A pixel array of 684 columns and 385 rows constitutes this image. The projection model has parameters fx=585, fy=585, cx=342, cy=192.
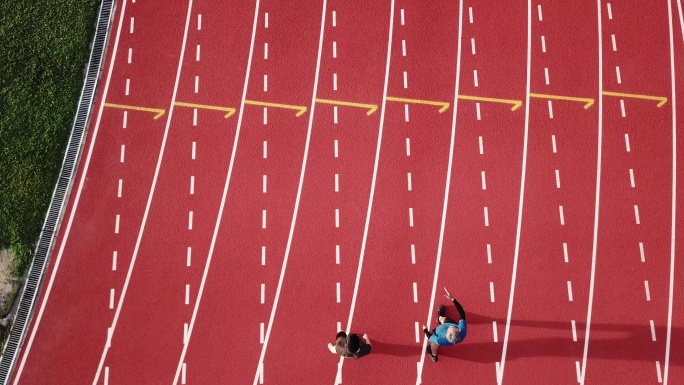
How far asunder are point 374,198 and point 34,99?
6.50 meters

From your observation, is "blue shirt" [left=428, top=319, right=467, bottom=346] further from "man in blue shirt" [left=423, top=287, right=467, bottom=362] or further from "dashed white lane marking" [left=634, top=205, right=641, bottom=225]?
"dashed white lane marking" [left=634, top=205, right=641, bottom=225]

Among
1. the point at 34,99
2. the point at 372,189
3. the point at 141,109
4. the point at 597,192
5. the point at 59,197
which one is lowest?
the point at 59,197

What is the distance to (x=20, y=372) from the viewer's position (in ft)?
32.8

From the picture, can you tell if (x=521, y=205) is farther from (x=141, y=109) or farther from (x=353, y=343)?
(x=141, y=109)

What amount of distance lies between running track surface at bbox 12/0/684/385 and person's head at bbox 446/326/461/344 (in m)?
1.09

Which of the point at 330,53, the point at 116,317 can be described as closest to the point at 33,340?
the point at 116,317

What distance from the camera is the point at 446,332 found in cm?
945

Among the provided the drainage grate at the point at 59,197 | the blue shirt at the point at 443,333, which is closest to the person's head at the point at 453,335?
the blue shirt at the point at 443,333

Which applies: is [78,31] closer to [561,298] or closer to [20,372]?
[20,372]

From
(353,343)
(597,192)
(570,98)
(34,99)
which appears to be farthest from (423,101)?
(34,99)

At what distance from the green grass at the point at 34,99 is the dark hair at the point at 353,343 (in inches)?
228

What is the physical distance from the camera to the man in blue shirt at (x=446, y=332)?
9297 millimetres

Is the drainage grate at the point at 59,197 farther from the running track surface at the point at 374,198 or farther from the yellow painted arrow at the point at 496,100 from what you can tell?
the yellow painted arrow at the point at 496,100

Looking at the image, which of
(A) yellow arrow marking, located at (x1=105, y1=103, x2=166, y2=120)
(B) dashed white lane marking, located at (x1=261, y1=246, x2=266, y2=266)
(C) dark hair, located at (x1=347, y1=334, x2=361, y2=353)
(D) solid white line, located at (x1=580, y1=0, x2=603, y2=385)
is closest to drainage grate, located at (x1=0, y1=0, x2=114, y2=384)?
(A) yellow arrow marking, located at (x1=105, y1=103, x2=166, y2=120)
